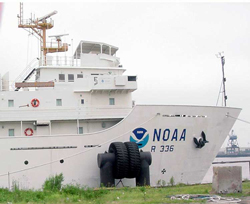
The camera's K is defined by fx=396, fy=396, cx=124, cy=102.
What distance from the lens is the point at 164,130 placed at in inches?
712

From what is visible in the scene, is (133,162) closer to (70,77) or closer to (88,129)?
(88,129)

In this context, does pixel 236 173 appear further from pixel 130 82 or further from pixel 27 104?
pixel 27 104

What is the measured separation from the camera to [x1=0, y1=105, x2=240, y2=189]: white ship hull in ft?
55.7

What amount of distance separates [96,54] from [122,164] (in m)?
7.54

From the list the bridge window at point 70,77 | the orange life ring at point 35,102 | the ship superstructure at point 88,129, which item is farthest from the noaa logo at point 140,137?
the bridge window at point 70,77

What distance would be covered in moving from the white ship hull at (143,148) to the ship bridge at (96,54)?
474 centimetres

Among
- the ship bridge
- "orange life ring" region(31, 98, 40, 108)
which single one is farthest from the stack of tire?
the ship bridge

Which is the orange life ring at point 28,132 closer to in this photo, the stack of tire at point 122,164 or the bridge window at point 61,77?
the bridge window at point 61,77

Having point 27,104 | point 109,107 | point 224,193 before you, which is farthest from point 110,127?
point 224,193

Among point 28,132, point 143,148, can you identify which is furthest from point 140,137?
point 28,132

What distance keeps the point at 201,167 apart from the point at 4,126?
948 centimetres

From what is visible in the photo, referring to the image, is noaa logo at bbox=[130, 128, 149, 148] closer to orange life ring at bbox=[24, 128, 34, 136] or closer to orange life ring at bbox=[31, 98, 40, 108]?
orange life ring at bbox=[24, 128, 34, 136]

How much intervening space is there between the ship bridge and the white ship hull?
474 centimetres

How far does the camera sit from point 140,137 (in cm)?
1781
